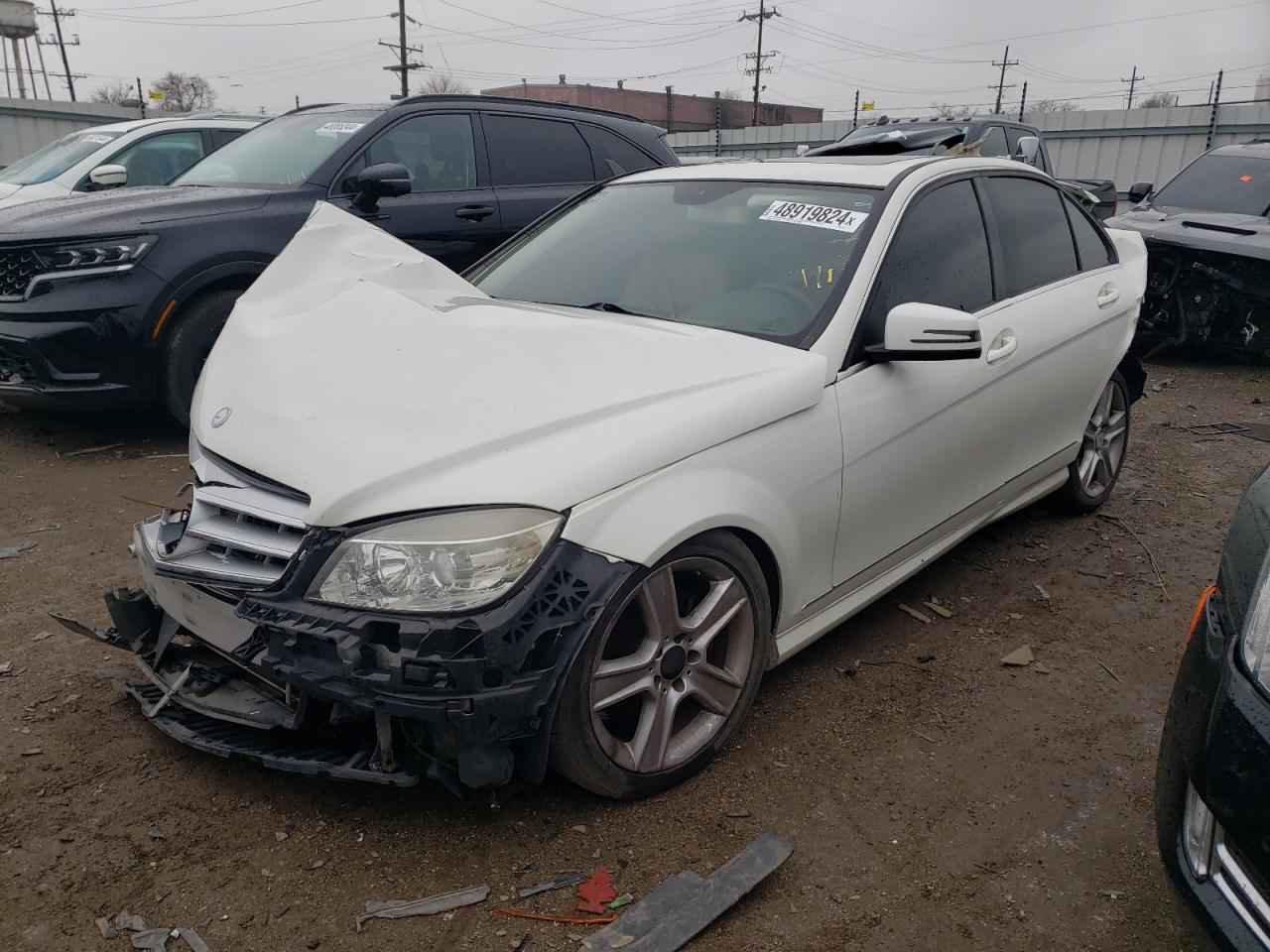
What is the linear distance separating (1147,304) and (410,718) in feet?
25.9

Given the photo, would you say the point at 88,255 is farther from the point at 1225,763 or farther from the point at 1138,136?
the point at 1138,136

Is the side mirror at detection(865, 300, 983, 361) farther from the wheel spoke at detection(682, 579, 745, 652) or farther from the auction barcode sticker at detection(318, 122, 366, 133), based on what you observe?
the auction barcode sticker at detection(318, 122, 366, 133)

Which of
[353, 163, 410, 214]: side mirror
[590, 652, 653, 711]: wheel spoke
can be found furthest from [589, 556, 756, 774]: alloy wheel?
[353, 163, 410, 214]: side mirror

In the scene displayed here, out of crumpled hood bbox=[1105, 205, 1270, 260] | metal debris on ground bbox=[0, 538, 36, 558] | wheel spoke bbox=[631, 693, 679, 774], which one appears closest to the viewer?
wheel spoke bbox=[631, 693, 679, 774]

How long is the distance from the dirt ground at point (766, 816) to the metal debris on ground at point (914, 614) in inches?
1.9

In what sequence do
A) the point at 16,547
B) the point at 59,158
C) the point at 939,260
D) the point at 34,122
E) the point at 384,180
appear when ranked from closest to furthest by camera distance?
the point at 939,260 → the point at 16,547 → the point at 384,180 → the point at 59,158 → the point at 34,122

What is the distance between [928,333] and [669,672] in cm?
127

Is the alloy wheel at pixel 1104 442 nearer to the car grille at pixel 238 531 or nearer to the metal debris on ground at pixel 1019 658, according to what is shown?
the metal debris on ground at pixel 1019 658

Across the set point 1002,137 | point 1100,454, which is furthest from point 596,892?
point 1002,137

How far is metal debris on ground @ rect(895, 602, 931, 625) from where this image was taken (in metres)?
3.71

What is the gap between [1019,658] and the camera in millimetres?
3434

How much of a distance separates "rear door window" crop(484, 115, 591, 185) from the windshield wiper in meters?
3.33

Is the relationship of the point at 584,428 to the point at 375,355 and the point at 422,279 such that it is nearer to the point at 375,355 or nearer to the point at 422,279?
the point at 375,355

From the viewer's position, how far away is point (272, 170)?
5840mm
